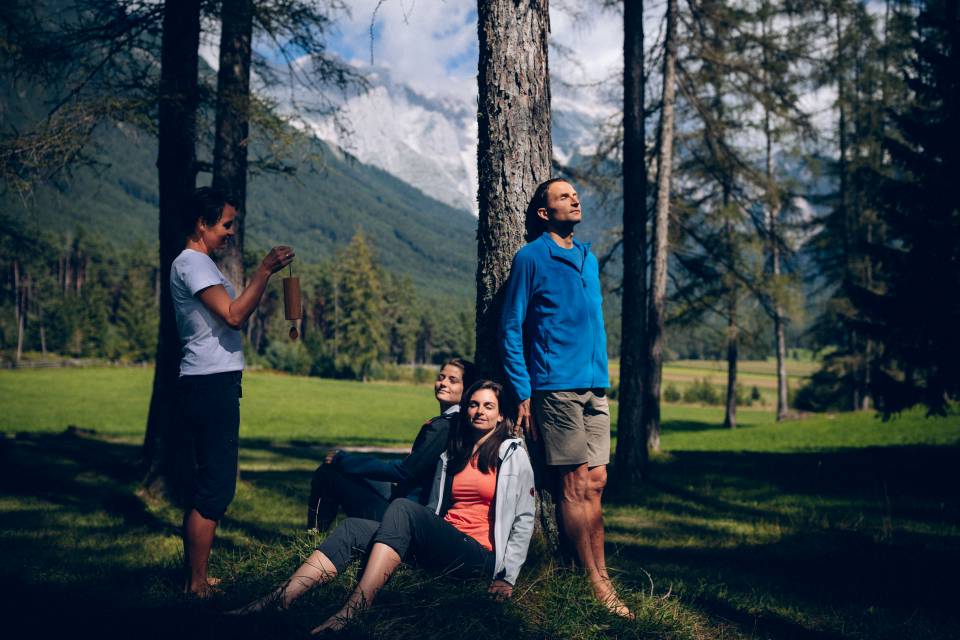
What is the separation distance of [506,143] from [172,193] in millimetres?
4728

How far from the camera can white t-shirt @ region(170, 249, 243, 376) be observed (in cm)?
358

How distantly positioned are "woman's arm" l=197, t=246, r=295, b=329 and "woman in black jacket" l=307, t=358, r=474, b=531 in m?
1.13

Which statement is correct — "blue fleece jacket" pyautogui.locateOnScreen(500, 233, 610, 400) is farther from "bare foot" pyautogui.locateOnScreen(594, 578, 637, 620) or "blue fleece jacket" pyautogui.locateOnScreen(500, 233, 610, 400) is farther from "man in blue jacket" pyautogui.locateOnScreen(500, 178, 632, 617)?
"bare foot" pyautogui.locateOnScreen(594, 578, 637, 620)

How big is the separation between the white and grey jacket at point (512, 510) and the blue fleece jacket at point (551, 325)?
34 cm

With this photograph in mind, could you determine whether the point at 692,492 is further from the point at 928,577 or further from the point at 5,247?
the point at 5,247

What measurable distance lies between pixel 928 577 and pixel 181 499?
6713 millimetres

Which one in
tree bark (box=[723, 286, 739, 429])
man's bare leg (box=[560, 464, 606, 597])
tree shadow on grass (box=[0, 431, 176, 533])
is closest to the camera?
man's bare leg (box=[560, 464, 606, 597])

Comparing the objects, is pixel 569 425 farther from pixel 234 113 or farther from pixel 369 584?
pixel 234 113

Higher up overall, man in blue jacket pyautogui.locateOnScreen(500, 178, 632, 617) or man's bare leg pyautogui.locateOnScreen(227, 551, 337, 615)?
man in blue jacket pyautogui.locateOnScreen(500, 178, 632, 617)

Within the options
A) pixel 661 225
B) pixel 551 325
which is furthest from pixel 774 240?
pixel 551 325

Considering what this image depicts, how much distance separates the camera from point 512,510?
12.0 feet

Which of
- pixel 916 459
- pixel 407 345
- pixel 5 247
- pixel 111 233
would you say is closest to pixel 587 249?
pixel 916 459

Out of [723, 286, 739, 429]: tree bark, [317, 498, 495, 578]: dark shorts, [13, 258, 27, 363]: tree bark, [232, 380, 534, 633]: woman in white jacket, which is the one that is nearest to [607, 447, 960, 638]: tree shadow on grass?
[232, 380, 534, 633]: woman in white jacket

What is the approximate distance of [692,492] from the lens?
902cm
